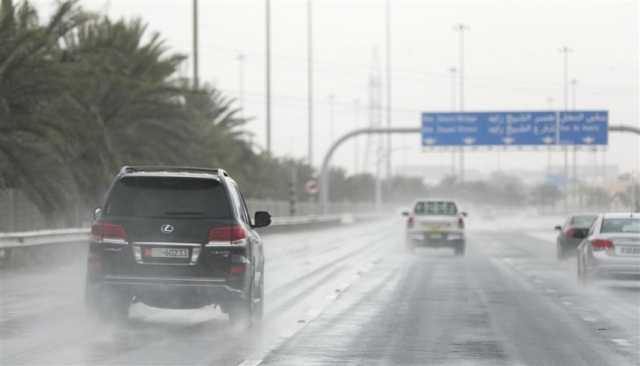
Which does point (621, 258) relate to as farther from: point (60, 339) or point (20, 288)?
point (60, 339)

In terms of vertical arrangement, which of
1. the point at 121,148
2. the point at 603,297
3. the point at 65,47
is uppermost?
the point at 65,47

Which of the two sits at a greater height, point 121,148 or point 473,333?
point 121,148

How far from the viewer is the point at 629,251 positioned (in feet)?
79.9

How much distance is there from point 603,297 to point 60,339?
11.4 metres

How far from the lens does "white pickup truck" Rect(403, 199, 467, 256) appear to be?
4156 centimetres

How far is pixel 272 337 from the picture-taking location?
14.5 m

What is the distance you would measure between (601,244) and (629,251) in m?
0.57

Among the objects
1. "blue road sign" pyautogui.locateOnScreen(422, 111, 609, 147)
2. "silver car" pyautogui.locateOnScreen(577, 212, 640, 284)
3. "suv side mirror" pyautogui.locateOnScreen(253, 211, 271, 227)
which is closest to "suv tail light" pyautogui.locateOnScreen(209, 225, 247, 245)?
"suv side mirror" pyautogui.locateOnScreen(253, 211, 271, 227)

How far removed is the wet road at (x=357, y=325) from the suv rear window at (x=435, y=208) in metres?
15.0

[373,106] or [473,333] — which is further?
[373,106]

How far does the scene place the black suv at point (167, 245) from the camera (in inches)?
569

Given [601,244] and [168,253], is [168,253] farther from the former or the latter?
[601,244]

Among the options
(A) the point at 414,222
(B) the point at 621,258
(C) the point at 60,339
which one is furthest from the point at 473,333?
(A) the point at 414,222

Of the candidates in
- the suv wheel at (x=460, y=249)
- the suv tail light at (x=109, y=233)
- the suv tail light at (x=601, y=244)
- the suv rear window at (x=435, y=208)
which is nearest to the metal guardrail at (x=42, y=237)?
the suv tail light at (x=601, y=244)
